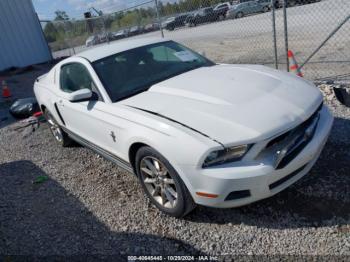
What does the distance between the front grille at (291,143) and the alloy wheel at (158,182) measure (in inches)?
37.0

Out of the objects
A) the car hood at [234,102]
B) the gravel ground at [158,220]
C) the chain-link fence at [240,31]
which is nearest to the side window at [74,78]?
the car hood at [234,102]

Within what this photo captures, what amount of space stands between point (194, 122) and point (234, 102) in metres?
0.44

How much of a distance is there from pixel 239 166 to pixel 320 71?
5391 millimetres

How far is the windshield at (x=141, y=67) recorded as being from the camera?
3566 mm

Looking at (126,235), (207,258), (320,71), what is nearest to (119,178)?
(126,235)

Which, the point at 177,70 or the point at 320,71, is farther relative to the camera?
the point at 320,71

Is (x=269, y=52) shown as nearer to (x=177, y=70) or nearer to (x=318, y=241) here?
(x=177, y=70)

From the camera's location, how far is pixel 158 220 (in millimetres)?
3154

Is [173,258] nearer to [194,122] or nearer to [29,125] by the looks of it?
[194,122]

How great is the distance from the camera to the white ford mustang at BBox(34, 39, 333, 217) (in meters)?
2.48

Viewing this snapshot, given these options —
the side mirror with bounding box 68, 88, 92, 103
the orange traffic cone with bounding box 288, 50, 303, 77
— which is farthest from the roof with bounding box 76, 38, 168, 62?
the orange traffic cone with bounding box 288, 50, 303, 77

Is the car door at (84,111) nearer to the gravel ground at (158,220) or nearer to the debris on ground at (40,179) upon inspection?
the gravel ground at (158,220)

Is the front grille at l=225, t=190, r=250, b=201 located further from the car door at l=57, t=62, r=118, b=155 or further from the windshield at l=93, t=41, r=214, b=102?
the windshield at l=93, t=41, r=214, b=102

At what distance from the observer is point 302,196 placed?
10.1 feet
